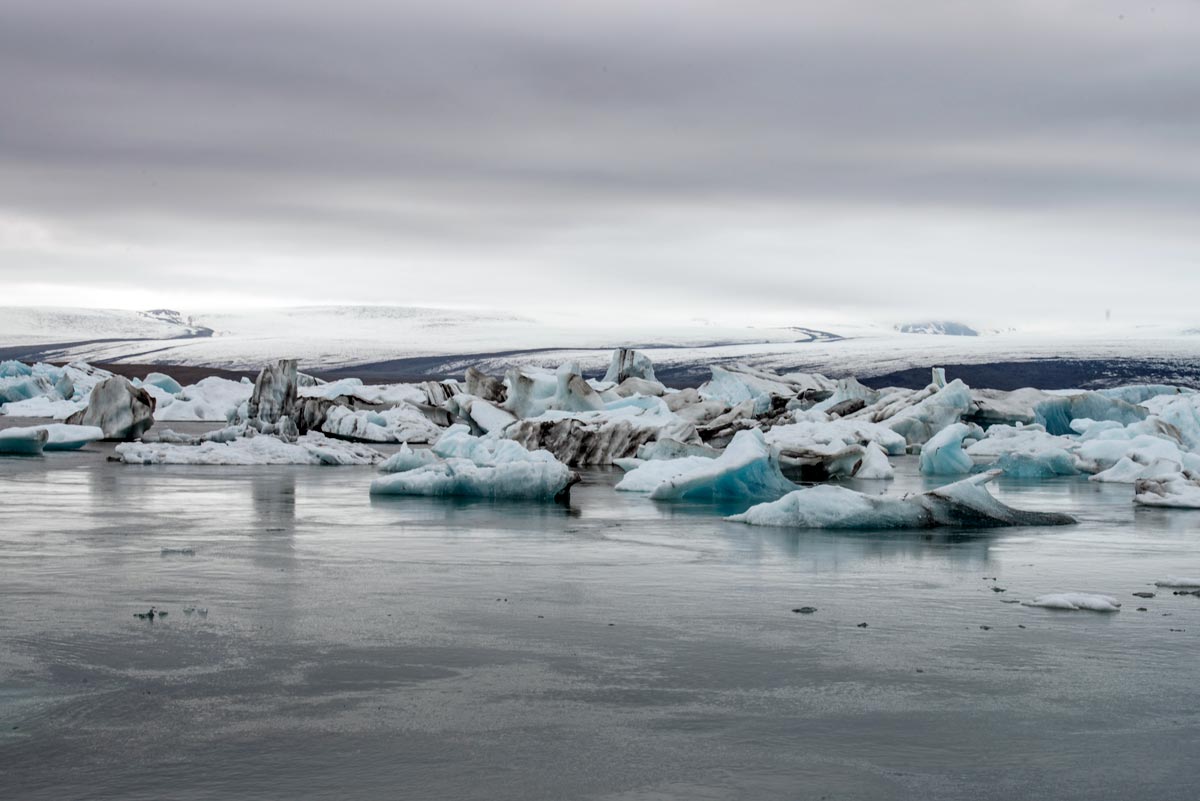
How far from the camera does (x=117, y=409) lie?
2022 cm

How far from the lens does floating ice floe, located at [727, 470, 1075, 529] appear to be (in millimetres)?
8383

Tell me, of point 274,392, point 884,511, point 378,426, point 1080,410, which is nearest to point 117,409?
point 274,392

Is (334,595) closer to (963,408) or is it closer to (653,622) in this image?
(653,622)

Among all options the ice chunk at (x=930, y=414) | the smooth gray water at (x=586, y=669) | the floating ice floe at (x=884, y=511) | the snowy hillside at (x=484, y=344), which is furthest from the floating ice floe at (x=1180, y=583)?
the snowy hillside at (x=484, y=344)

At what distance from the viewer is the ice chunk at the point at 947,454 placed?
15.0 metres

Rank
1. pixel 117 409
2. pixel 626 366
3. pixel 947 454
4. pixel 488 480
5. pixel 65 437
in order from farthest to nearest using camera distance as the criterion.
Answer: pixel 626 366 → pixel 117 409 → pixel 65 437 → pixel 947 454 → pixel 488 480

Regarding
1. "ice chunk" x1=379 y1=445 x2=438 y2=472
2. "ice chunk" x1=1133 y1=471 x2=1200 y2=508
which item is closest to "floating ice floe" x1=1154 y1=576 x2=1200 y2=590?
"ice chunk" x1=1133 y1=471 x2=1200 y2=508

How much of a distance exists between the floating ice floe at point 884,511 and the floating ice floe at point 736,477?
1.64 m

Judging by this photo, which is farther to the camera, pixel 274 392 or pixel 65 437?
pixel 274 392

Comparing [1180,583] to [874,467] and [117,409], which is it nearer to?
[874,467]

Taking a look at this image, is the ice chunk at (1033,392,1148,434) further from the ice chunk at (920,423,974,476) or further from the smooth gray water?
the smooth gray water

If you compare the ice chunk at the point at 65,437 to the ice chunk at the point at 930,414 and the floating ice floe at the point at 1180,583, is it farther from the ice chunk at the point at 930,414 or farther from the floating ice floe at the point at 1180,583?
the floating ice floe at the point at 1180,583

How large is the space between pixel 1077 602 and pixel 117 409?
17.3 meters

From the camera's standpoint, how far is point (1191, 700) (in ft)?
12.8
